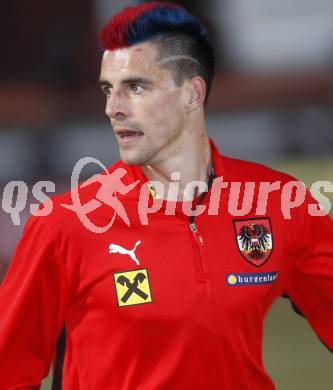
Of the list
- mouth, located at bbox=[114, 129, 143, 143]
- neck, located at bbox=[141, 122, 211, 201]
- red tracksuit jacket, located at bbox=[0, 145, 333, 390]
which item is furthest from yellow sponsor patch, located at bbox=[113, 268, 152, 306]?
mouth, located at bbox=[114, 129, 143, 143]

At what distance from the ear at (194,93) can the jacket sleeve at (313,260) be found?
45 centimetres

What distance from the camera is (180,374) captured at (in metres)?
3.08

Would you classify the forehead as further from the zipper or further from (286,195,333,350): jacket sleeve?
(286,195,333,350): jacket sleeve

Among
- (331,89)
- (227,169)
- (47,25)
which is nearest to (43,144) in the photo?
(47,25)

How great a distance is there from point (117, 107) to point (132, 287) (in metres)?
0.50

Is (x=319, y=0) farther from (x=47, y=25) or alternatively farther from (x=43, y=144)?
(x=43, y=144)

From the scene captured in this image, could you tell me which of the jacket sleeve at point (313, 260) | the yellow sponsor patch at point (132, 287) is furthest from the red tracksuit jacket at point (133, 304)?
the jacket sleeve at point (313, 260)

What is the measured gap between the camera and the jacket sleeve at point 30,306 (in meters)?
3.06

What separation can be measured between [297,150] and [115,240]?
641 centimetres

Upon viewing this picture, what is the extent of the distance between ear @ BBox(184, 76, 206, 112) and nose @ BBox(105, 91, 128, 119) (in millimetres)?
251

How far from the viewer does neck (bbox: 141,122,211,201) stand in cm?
325

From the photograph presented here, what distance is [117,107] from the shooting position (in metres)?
3.04

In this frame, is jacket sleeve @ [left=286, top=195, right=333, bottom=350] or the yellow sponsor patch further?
jacket sleeve @ [left=286, top=195, right=333, bottom=350]

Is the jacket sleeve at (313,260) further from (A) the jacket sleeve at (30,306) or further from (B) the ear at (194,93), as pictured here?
(A) the jacket sleeve at (30,306)
